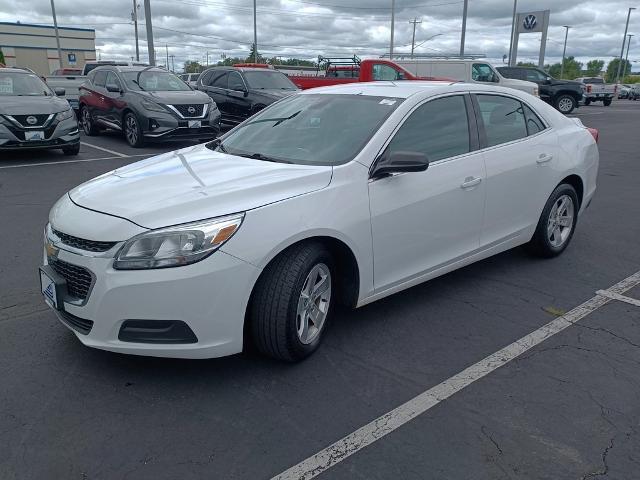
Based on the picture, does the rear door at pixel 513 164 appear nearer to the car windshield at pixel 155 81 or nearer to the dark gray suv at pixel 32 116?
the dark gray suv at pixel 32 116

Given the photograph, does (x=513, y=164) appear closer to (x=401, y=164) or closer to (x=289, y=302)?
(x=401, y=164)

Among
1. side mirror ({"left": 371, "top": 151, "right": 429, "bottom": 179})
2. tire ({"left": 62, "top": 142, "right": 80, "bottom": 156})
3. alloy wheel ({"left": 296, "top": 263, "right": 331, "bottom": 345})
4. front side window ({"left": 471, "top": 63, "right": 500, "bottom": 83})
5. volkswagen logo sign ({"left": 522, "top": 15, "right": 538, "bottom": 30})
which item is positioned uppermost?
volkswagen logo sign ({"left": 522, "top": 15, "right": 538, "bottom": 30})

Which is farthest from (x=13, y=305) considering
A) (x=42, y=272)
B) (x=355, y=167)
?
(x=355, y=167)

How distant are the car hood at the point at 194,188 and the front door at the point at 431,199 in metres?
0.50

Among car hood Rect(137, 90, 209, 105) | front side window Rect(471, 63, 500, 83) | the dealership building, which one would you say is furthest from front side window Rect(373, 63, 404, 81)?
the dealership building

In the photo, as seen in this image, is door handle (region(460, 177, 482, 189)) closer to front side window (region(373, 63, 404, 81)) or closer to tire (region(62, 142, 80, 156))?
tire (region(62, 142, 80, 156))

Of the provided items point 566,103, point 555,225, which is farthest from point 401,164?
point 566,103

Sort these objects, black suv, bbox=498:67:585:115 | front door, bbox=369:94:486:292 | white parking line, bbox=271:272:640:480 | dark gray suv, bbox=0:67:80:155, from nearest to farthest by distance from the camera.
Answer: white parking line, bbox=271:272:640:480 < front door, bbox=369:94:486:292 < dark gray suv, bbox=0:67:80:155 < black suv, bbox=498:67:585:115

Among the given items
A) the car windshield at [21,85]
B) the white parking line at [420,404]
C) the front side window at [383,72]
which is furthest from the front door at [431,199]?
the front side window at [383,72]

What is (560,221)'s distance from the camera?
5406mm

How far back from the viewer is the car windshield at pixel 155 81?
41.9ft

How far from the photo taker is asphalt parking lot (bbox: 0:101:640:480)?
2.63 m

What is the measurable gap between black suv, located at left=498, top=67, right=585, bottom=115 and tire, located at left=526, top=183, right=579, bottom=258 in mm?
20042

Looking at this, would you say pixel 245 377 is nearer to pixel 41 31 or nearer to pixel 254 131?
pixel 254 131
